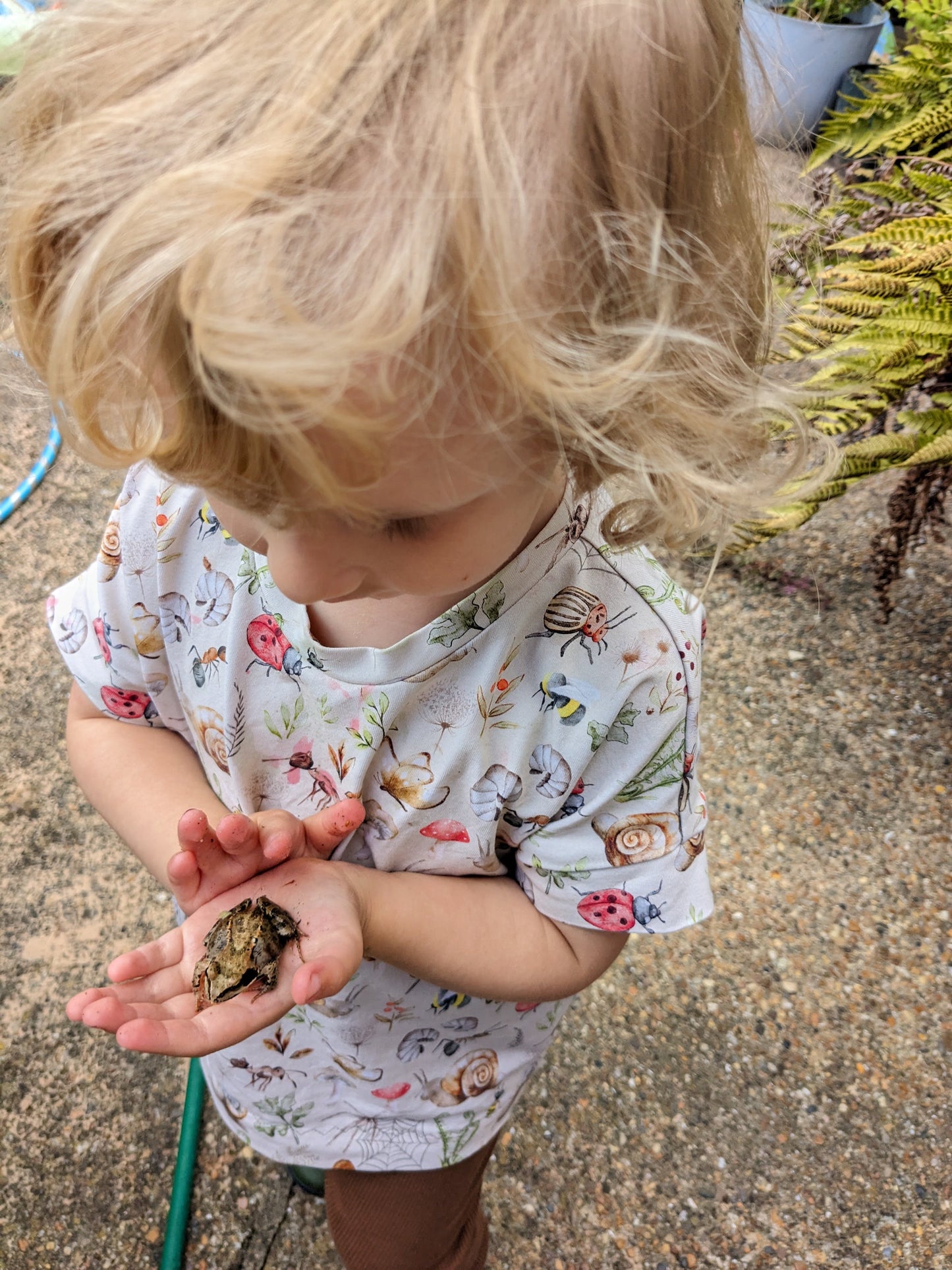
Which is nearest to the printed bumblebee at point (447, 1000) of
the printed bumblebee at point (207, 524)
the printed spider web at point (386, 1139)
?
the printed spider web at point (386, 1139)

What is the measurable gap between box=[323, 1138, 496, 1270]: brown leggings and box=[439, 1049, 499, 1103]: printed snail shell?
Result: 0.14 meters

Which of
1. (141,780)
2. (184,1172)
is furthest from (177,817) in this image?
(184,1172)

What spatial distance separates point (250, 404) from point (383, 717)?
45 centimetres

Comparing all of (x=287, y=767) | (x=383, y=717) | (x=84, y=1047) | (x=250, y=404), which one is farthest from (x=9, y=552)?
(x=250, y=404)

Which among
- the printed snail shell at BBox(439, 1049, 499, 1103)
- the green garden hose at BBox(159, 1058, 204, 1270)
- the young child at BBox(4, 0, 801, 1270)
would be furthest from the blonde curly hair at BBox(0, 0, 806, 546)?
the green garden hose at BBox(159, 1058, 204, 1270)

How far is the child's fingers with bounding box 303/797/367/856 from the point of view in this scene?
96 centimetres

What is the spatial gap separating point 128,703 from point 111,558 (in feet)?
0.71

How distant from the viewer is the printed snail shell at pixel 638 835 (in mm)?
963

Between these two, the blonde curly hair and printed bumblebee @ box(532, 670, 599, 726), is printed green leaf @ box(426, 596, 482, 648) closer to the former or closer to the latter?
printed bumblebee @ box(532, 670, 599, 726)

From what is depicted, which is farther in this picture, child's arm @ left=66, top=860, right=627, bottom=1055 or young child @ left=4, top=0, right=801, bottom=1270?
child's arm @ left=66, top=860, right=627, bottom=1055

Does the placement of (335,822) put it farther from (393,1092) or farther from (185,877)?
(393,1092)

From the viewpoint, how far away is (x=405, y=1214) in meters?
1.32

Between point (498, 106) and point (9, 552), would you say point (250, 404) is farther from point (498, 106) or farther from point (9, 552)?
point (9, 552)

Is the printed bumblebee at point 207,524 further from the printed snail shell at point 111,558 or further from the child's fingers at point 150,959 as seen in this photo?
the child's fingers at point 150,959
